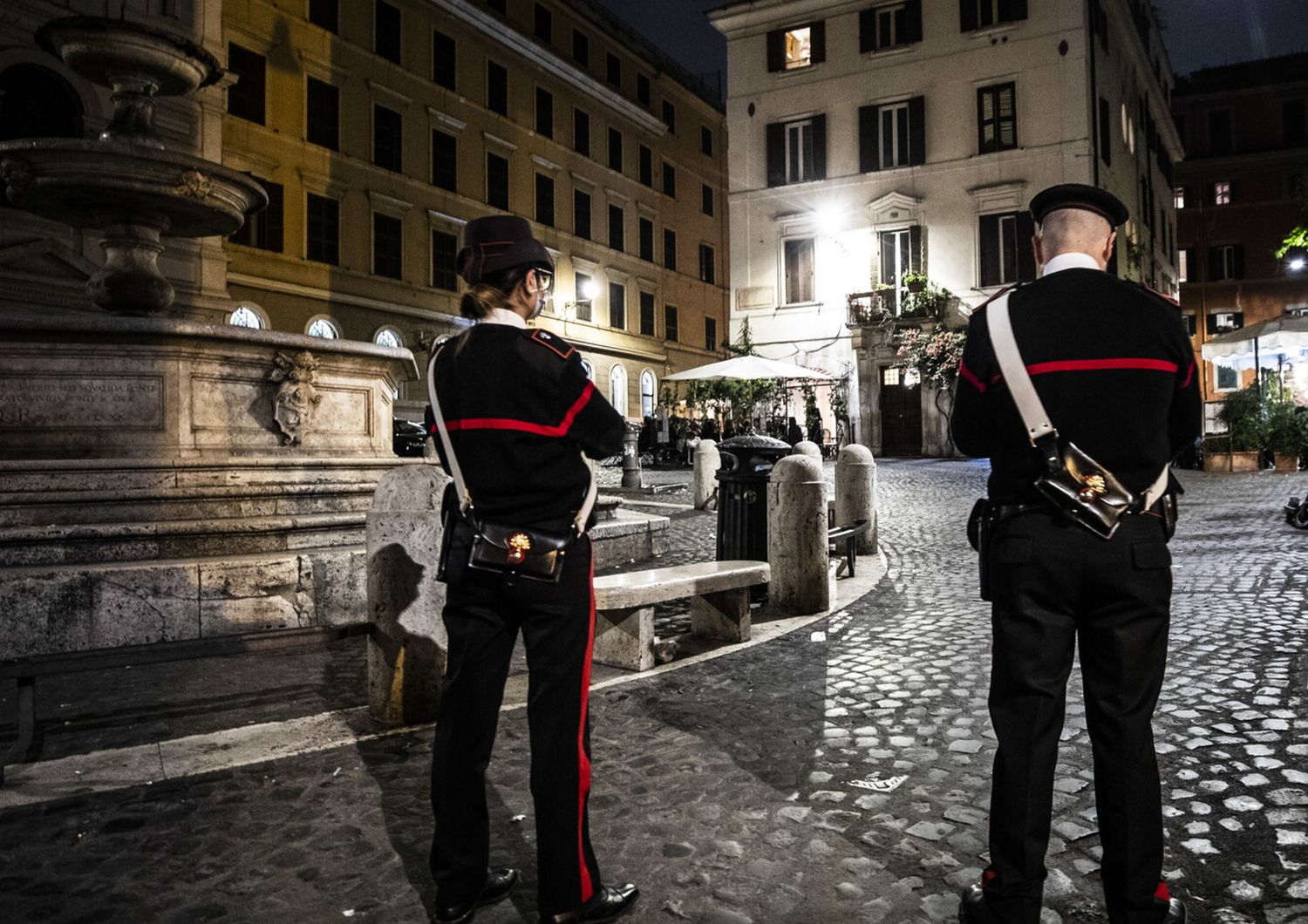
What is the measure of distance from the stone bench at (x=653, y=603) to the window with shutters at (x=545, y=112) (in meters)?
33.0

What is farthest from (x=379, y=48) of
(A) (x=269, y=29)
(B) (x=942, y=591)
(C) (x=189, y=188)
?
(B) (x=942, y=591)

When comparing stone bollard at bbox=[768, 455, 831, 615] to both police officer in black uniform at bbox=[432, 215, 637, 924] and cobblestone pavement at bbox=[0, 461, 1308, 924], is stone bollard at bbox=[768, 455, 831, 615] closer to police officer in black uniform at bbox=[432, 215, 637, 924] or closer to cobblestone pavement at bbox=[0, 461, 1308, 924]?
cobblestone pavement at bbox=[0, 461, 1308, 924]

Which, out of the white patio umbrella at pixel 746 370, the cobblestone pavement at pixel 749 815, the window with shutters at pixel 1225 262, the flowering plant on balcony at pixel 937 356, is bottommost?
the cobblestone pavement at pixel 749 815

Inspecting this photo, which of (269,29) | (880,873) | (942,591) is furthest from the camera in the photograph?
(269,29)

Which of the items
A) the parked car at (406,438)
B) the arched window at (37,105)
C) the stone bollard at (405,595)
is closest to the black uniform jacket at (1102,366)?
the stone bollard at (405,595)

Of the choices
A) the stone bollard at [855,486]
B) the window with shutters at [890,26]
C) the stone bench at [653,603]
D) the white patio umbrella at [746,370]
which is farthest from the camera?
the window with shutters at [890,26]

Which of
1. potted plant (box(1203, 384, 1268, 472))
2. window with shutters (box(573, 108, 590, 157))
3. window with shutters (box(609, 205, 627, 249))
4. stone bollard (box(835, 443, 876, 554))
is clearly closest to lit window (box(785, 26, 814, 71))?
window with shutters (box(573, 108, 590, 157))

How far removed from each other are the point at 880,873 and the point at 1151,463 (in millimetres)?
1441

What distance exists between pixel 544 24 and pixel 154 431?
3333 centimetres

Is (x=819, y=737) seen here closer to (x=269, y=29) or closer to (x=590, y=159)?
(x=269, y=29)

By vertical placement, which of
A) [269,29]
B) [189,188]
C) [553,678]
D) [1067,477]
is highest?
[269,29]

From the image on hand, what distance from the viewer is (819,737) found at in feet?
13.1

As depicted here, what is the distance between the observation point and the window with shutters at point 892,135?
93.7 ft

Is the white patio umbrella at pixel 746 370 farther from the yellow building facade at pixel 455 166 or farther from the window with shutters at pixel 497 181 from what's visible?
the window with shutters at pixel 497 181
